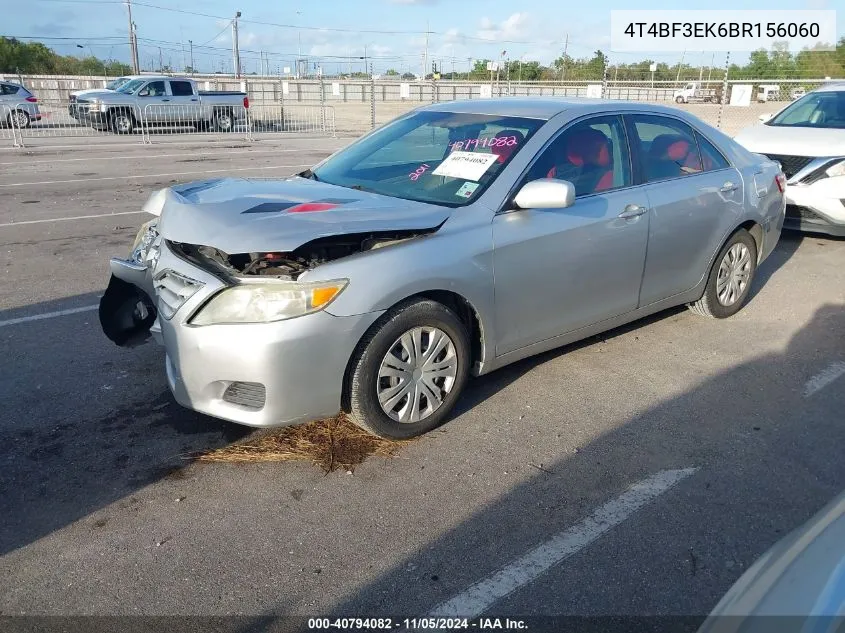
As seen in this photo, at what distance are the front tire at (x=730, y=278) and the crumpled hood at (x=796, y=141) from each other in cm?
325

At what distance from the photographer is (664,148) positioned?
16.3ft

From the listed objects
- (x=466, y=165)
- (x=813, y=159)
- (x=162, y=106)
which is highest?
(x=162, y=106)

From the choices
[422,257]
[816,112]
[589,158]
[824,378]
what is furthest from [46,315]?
[816,112]

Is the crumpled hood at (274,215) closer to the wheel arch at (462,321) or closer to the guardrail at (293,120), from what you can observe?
the wheel arch at (462,321)

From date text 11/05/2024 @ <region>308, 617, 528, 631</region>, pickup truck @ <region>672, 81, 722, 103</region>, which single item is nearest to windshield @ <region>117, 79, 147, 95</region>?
date text 11/05/2024 @ <region>308, 617, 528, 631</region>

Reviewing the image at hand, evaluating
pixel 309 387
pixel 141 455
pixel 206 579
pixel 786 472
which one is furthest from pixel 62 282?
pixel 786 472

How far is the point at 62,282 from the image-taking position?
6.37 metres

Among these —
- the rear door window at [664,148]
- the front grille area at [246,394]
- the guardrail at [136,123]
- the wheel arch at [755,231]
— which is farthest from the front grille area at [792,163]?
the guardrail at [136,123]

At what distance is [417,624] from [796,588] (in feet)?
4.36

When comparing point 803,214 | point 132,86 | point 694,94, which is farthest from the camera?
point 694,94

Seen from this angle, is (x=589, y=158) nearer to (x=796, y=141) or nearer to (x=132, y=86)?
(x=796, y=141)

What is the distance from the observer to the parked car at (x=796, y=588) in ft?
5.04

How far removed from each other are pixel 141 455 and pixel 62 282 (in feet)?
11.4

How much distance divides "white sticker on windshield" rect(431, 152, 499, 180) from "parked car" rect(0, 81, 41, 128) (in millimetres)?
22139
